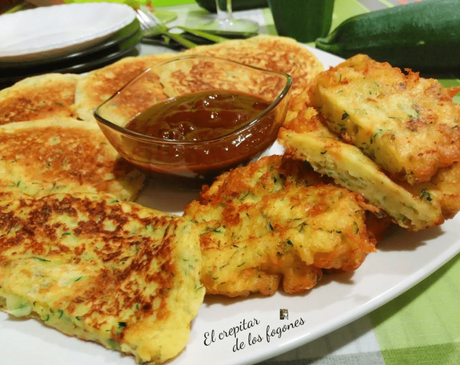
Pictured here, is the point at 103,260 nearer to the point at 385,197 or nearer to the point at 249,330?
the point at 249,330

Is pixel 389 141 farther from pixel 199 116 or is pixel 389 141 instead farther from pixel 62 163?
pixel 62 163

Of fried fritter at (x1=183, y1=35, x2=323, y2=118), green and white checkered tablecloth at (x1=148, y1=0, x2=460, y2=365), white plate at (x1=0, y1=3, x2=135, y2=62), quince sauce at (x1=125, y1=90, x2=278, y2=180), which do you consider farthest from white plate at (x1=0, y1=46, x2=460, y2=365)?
white plate at (x1=0, y1=3, x2=135, y2=62)

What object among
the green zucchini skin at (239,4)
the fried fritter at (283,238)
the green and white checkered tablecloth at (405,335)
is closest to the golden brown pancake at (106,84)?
the fried fritter at (283,238)

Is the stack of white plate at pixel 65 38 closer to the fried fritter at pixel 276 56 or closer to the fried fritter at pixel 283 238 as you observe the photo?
the fried fritter at pixel 276 56

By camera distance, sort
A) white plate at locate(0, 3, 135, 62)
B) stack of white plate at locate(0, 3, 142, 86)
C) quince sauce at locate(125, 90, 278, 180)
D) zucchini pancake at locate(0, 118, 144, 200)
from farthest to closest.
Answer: white plate at locate(0, 3, 135, 62) → stack of white plate at locate(0, 3, 142, 86) → zucchini pancake at locate(0, 118, 144, 200) → quince sauce at locate(125, 90, 278, 180)

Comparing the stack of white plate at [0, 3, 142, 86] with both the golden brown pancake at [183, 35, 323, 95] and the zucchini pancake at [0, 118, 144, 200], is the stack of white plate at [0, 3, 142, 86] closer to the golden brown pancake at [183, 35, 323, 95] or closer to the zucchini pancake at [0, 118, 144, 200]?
the golden brown pancake at [183, 35, 323, 95]

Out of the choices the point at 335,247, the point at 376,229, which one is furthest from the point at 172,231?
the point at 376,229
